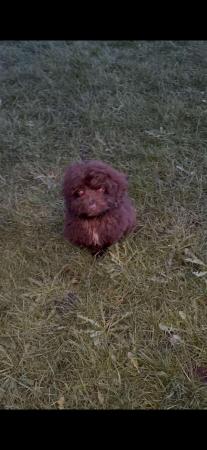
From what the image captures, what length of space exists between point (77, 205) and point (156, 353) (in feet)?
3.59

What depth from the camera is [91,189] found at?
3.28 m

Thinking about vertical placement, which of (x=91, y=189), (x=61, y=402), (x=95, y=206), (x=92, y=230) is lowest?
(x=61, y=402)

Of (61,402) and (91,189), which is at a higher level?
(91,189)

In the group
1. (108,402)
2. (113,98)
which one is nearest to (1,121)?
(113,98)

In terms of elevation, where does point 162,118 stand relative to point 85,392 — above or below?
above

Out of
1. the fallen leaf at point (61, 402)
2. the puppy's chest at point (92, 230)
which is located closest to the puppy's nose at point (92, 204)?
the puppy's chest at point (92, 230)

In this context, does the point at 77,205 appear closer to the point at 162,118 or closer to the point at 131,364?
the point at 131,364

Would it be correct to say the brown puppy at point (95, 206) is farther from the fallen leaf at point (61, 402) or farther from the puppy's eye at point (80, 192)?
the fallen leaf at point (61, 402)

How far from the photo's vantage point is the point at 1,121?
18.7 feet

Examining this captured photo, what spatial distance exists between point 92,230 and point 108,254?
Answer: 0.27 m

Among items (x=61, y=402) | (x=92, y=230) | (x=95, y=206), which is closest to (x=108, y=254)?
(x=92, y=230)

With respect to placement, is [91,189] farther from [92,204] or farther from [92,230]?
[92,230]

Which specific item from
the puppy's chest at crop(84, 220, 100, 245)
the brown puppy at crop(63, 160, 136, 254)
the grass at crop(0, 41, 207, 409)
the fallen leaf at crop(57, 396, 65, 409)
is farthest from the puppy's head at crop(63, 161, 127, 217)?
the fallen leaf at crop(57, 396, 65, 409)
